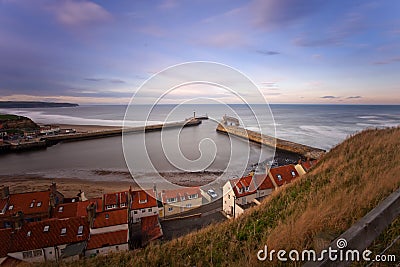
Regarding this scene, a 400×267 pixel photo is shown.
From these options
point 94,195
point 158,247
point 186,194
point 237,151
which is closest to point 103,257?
point 158,247

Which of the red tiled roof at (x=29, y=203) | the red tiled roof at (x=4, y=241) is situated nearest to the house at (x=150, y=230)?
the red tiled roof at (x=4, y=241)

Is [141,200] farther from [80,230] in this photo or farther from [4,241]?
[4,241]

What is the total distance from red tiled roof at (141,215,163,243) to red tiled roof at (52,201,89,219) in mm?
3584

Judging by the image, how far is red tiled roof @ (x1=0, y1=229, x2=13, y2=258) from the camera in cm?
846

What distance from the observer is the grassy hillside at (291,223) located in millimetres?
2850

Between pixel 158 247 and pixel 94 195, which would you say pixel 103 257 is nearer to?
pixel 158 247

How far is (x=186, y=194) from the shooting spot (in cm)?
1435

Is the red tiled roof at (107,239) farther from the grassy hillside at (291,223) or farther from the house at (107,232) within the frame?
the grassy hillside at (291,223)

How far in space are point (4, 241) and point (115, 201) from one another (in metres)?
5.16

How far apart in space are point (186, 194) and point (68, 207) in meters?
7.10

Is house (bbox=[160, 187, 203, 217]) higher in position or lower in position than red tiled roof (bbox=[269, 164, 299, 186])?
lower

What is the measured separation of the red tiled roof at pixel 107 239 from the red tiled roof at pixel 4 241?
10.1 ft

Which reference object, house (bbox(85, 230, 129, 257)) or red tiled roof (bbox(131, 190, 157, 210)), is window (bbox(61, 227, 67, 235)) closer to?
house (bbox(85, 230, 129, 257))

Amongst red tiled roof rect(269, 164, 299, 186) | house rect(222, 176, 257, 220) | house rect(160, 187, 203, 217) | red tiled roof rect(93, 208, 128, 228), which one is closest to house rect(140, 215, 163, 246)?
red tiled roof rect(93, 208, 128, 228)
